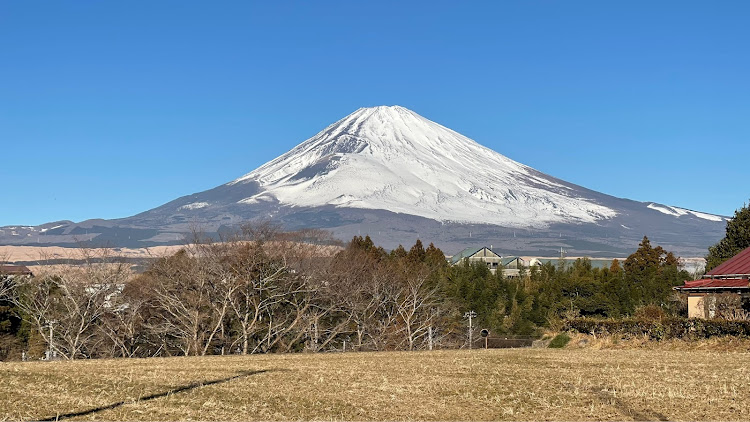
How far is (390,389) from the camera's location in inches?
717

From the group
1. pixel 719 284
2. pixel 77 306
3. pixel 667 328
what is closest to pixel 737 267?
pixel 719 284

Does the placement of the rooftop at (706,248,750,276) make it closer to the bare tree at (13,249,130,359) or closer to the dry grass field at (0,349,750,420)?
the dry grass field at (0,349,750,420)

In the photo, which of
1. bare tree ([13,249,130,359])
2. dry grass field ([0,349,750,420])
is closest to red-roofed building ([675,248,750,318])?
dry grass field ([0,349,750,420])

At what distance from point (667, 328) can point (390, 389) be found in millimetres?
17961

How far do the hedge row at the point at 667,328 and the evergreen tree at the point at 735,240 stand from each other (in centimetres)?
3352

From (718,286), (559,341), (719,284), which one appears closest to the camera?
(559,341)

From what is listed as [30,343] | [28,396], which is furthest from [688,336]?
[30,343]

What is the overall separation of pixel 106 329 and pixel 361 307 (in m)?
14.9

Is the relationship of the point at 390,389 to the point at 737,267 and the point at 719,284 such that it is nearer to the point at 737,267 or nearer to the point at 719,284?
the point at 719,284

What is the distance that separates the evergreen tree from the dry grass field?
1726 inches

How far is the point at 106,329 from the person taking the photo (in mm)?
50188

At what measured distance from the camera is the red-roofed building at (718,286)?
136ft

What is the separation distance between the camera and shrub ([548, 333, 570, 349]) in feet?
116

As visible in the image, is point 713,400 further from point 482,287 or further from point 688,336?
point 482,287
